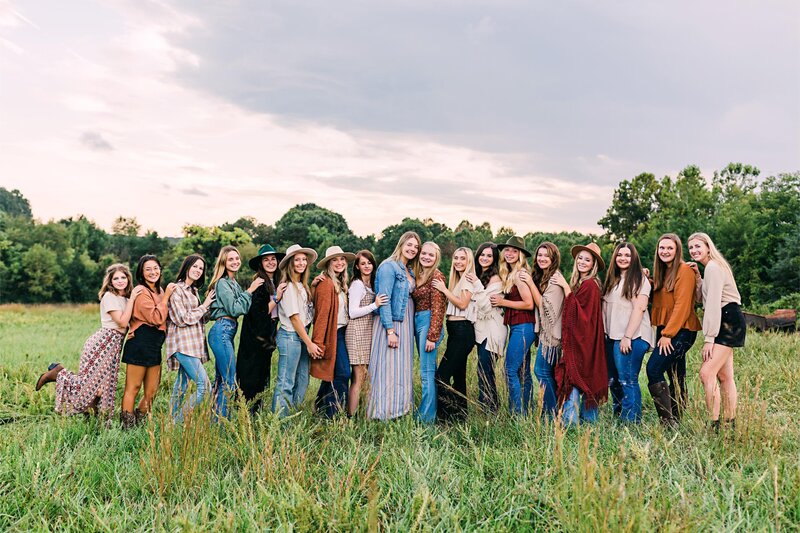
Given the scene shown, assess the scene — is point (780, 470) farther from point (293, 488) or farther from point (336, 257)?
point (336, 257)

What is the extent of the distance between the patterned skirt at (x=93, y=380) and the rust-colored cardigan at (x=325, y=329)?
2.14m

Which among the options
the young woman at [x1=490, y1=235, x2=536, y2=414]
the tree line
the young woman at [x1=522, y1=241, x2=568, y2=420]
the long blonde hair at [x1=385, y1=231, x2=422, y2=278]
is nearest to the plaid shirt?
the long blonde hair at [x1=385, y1=231, x2=422, y2=278]

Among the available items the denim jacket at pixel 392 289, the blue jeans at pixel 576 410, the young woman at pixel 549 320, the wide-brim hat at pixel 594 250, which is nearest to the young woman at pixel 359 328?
the denim jacket at pixel 392 289

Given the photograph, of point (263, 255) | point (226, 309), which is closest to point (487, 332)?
point (263, 255)

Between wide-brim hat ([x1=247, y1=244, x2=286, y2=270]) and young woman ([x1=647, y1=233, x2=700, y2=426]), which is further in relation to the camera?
wide-brim hat ([x1=247, y1=244, x2=286, y2=270])

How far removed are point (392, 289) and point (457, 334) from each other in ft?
2.75

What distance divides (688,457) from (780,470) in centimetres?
63

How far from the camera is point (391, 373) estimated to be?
236 inches

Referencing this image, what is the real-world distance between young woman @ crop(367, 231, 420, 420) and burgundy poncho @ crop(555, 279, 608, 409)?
1554mm

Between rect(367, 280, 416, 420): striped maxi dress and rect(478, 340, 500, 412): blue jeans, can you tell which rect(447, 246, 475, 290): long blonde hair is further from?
rect(478, 340, 500, 412): blue jeans

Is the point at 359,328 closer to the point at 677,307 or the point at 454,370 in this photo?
the point at 454,370

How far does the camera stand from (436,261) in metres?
6.14

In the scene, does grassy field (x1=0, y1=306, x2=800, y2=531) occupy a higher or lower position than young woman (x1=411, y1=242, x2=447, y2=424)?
lower

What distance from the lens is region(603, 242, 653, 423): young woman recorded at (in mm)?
5621
